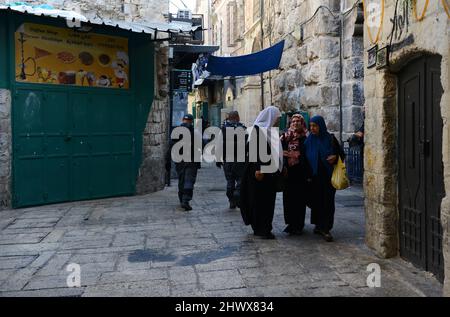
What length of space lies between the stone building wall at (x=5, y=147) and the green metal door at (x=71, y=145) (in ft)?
0.32

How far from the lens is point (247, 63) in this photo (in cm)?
1038

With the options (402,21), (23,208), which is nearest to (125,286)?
(402,21)

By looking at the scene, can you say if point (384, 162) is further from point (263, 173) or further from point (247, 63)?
point (247, 63)

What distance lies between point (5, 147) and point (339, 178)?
16.3ft

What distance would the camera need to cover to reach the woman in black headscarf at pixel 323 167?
545cm

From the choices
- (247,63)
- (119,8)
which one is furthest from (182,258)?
(247,63)

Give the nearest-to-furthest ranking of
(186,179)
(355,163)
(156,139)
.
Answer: (186,179) < (156,139) < (355,163)

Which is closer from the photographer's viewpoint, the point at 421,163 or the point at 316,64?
the point at 421,163

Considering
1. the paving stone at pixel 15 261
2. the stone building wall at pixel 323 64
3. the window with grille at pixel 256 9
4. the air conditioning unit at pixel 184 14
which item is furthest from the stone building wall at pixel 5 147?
the air conditioning unit at pixel 184 14

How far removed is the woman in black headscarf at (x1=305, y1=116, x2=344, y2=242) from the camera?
215 inches

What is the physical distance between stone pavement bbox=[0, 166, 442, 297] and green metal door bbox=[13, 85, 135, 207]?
640 mm

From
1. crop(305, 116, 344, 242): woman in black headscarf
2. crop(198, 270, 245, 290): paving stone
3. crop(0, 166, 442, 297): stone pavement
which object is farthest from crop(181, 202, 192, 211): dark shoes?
crop(198, 270, 245, 290): paving stone

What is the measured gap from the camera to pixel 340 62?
974 cm

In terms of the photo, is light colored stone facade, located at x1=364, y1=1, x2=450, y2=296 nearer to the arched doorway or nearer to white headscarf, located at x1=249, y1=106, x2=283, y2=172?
the arched doorway
